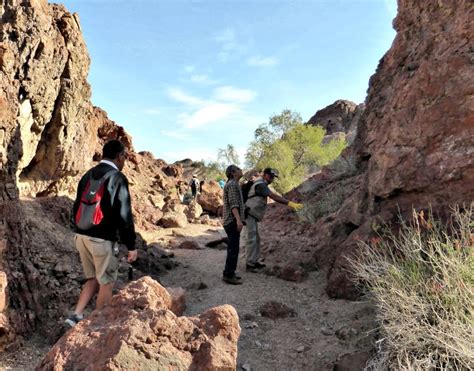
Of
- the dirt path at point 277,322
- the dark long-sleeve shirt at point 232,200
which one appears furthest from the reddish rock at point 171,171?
the dark long-sleeve shirt at point 232,200

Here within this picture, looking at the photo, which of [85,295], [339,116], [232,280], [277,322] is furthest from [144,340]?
[339,116]

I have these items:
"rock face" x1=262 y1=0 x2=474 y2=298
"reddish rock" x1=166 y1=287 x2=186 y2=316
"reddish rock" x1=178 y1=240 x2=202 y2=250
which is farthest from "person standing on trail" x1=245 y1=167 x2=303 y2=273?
"reddish rock" x1=178 y1=240 x2=202 y2=250

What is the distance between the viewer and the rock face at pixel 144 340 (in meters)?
2.31

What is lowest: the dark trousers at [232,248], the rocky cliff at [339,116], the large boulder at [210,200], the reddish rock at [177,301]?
the reddish rock at [177,301]

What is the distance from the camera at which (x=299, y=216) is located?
9695 mm

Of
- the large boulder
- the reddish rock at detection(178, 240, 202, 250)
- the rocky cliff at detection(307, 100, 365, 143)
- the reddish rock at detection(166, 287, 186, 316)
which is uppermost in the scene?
the rocky cliff at detection(307, 100, 365, 143)

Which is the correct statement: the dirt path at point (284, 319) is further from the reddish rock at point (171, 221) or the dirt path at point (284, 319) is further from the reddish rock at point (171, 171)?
the reddish rock at point (171, 171)

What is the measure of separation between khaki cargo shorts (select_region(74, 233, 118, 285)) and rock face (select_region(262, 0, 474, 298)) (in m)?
2.65

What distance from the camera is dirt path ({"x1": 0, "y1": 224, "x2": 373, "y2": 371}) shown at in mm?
3463

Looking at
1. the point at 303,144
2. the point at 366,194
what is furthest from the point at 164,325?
the point at 303,144

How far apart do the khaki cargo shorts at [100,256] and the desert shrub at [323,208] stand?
6266 millimetres

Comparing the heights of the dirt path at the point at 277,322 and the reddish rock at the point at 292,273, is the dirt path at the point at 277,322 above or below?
below

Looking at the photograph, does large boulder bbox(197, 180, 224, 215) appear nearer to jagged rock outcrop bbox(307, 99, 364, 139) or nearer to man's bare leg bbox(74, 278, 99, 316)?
man's bare leg bbox(74, 278, 99, 316)

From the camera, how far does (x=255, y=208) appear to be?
6.36 m
